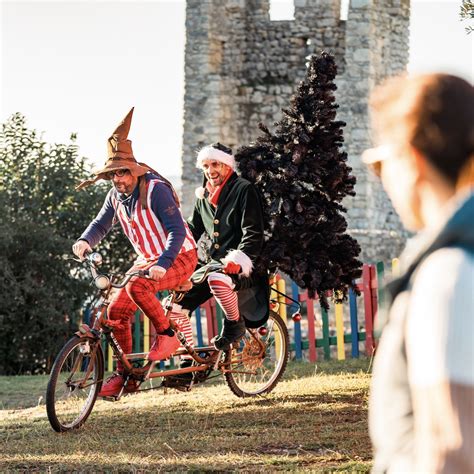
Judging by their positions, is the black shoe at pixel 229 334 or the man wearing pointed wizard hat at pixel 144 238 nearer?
the man wearing pointed wizard hat at pixel 144 238

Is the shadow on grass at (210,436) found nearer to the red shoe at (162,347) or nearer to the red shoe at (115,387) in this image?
the red shoe at (115,387)

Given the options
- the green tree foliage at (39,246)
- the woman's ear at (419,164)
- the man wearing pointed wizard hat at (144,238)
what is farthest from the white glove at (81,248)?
the green tree foliage at (39,246)

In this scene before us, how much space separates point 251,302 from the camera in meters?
8.20

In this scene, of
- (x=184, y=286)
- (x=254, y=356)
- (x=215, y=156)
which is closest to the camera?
(x=184, y=286)

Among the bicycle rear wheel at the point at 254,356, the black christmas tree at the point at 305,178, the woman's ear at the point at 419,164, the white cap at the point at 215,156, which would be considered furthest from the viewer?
the black christmas tree at the point at 305,178

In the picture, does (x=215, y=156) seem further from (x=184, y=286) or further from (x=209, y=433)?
(x=209, y=433)

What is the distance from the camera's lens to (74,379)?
739 cm

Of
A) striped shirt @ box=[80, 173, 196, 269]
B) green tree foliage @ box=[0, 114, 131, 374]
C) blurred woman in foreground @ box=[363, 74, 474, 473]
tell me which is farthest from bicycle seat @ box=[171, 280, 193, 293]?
green tree foliage @ box=[0, 114, 131, 374]

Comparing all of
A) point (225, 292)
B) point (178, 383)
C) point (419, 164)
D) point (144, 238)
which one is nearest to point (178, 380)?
point (178, 383)

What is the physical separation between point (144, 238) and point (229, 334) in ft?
3.18

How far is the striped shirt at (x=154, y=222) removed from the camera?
23.8ft

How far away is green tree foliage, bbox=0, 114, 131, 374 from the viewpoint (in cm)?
1566

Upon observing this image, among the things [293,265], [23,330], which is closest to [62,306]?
[23,330]

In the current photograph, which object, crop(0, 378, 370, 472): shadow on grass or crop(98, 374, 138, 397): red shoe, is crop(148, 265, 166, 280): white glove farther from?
crop(0, 378, 370, 472): shadow on grass
